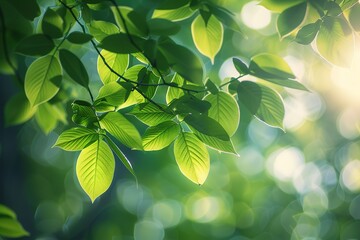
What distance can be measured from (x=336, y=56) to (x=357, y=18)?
0.11 meters

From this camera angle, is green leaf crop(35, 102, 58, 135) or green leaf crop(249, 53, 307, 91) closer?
green leaf crop(249, 53, 307, 91)

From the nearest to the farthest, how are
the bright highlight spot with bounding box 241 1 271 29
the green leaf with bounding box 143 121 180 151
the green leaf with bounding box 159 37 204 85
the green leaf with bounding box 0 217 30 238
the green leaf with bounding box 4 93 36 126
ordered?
1. the green leaf with bounding box 159 37 204 85
2. the green leaf with bounding box 143 121 180 151
3. the green leaf with bounding box 0 217 30 238
4. the green leaf with bounding box 4 93 36 126
5. the bright highlight spot with bounding box 241 1 271 29

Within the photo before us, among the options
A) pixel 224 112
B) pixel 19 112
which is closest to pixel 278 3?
pixel 224 112

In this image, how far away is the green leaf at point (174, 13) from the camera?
4.14ft

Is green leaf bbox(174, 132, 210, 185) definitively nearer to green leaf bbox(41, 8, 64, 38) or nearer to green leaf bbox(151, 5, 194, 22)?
green leaf bbox(151, 5, 194, 22)

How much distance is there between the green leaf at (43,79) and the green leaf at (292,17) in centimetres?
67

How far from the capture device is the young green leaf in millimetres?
1327

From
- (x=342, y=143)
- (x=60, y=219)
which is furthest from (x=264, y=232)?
(x=60, y=219)

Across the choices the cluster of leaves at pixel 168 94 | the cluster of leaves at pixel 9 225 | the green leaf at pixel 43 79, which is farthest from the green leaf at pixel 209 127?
the cluster of leaves at pixel 9 225

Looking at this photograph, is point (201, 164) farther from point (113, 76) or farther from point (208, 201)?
point (208, 201)

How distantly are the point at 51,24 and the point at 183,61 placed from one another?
1.45 ft

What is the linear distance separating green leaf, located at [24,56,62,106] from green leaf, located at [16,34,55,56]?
7 centimetres

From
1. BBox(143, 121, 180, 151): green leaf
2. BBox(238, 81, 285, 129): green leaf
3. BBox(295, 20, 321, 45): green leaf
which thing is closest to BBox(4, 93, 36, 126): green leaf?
BBox(143, 121, 180, 151): green leaf

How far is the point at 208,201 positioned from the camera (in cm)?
1041
